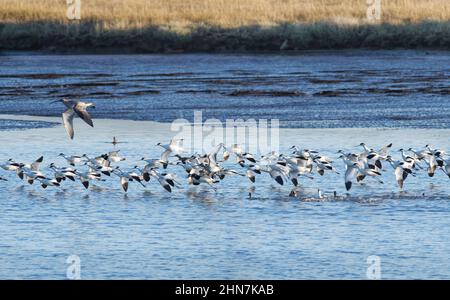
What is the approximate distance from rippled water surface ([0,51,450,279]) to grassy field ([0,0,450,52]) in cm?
1019

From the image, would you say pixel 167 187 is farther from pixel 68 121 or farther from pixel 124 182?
pixel 68 121

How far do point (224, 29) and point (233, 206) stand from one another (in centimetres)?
2154

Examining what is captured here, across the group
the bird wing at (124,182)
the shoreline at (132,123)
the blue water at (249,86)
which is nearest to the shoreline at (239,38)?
the blue water at (249,86)

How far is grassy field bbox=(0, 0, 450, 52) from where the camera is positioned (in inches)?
1224

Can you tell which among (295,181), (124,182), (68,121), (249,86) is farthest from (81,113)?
(249,86)

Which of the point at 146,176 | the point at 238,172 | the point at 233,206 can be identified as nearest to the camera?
the point at 233,206

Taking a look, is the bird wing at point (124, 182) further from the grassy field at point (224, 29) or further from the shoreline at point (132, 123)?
the grassy field at point (224, 29)

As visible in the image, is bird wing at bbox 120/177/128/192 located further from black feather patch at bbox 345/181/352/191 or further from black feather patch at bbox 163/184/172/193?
black feather patch at bbox 345/181/352/191

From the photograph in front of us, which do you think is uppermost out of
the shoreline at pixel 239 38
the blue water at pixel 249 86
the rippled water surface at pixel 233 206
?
the shoreline at pixel 239 38

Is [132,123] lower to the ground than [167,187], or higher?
higher

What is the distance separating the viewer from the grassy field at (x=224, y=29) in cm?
3108

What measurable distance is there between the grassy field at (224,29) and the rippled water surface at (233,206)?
10.2 meters

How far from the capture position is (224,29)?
32062 mm

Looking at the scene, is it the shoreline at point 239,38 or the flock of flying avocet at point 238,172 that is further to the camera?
the shoreline at point 239,38
